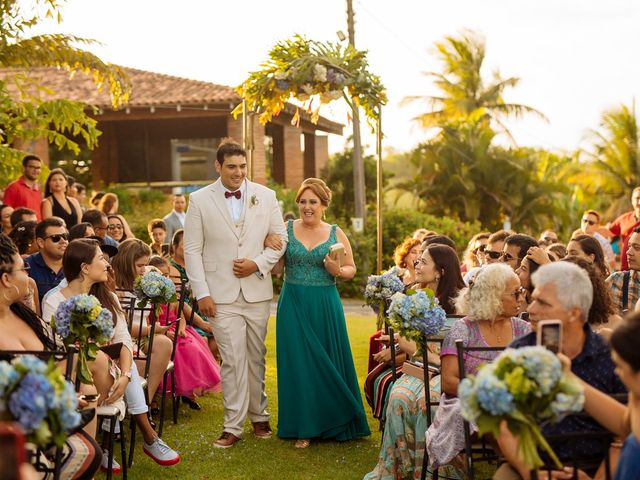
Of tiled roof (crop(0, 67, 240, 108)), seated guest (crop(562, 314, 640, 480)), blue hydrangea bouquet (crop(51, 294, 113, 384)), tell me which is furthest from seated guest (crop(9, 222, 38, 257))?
tiled roof (crop(0, 67, 240, 108))

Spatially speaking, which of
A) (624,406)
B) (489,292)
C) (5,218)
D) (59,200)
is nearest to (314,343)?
(489,292)

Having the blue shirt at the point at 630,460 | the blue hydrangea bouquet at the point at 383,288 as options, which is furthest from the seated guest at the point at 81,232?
the blue shirt at the point at 630,460

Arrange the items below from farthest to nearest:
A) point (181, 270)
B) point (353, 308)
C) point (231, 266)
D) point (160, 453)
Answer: point (353, 308)
point (181, 270)
point (231, 266)
point (160, 453)

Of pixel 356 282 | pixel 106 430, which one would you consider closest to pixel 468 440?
pixel 106 430

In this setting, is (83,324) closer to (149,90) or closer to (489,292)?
(489,292)

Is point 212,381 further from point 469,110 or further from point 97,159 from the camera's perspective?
point 469,110

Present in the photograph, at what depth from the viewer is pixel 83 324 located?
552cm

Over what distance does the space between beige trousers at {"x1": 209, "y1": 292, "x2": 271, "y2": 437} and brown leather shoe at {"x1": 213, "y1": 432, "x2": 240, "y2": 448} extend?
0.03 metres

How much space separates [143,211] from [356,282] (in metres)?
6.51

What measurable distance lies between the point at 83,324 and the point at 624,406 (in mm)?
3081

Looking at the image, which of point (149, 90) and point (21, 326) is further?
point (149, 90)

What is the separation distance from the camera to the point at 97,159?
2875 centimetres

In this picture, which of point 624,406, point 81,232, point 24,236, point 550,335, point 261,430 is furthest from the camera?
point 81,232

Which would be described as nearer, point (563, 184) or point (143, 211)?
point (143, 211)
